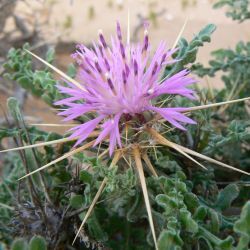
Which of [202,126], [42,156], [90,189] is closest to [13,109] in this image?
[42,156]

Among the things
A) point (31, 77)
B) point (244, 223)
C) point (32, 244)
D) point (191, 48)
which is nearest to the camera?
point (244, 223)

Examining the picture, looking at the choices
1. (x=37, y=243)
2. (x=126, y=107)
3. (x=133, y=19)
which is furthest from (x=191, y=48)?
(x=133, y=19)

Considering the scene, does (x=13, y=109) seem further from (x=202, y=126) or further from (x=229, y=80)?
(x=229, y=80)

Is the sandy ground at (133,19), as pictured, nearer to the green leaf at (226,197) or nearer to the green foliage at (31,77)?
the green foliage at (31,77)

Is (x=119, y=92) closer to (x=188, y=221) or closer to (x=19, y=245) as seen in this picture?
(x=188, y=221)

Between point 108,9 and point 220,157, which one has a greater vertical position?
point 108,9

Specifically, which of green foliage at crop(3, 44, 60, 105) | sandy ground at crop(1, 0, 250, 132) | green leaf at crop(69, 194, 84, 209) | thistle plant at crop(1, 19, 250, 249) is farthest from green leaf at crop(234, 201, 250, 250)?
sandy ground at crop(1, 0, 250, 132)
